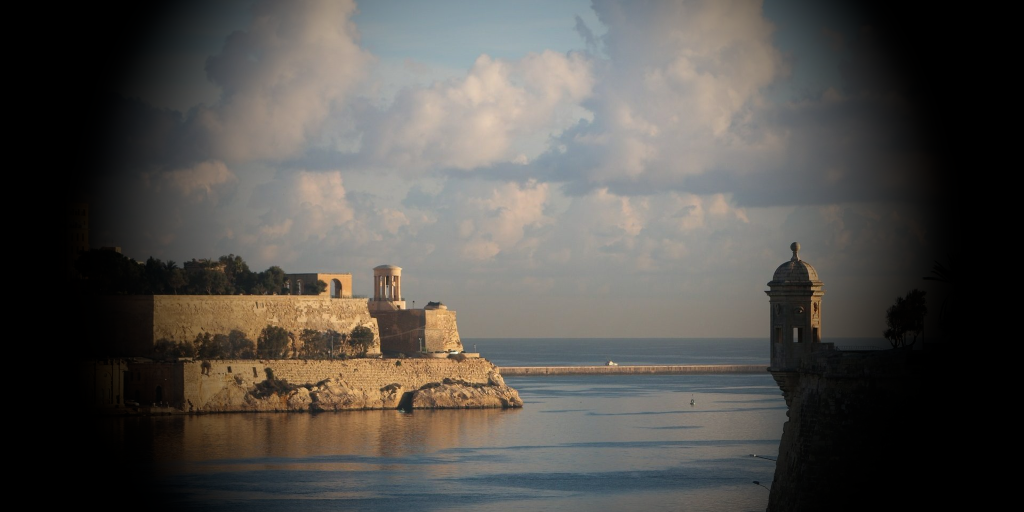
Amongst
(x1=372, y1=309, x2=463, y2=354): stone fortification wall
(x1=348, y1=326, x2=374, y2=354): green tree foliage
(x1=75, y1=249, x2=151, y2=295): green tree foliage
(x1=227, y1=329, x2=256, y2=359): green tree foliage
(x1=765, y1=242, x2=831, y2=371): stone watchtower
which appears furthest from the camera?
(x1=372, y1=309, x2=463, y2=354): stone fortification wall

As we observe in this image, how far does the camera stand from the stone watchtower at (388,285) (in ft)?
196

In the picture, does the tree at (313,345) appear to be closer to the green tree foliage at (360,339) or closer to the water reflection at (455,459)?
the green tree foliage at (360,339)

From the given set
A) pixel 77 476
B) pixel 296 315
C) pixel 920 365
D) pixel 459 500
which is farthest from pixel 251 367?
pixel 920 365

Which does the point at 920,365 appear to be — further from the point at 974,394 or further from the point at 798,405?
the point at 798,405

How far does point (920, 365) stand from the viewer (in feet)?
60.0

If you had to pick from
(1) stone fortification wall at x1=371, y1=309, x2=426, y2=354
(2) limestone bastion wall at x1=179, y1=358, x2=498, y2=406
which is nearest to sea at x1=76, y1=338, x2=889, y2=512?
(2) limestone bastion wall at x1=179, y1=358, x2=498, y2=406

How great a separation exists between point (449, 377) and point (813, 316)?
1257 inches

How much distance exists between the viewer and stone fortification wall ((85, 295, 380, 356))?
49.4 m

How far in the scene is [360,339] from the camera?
5459 cm

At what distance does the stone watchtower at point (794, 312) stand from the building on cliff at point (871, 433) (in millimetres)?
1550

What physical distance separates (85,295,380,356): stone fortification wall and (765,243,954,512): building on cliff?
35.1 metres

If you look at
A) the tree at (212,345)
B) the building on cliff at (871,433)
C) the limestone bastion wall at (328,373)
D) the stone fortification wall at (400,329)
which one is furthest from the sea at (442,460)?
the stone fortification wall at (400,329)

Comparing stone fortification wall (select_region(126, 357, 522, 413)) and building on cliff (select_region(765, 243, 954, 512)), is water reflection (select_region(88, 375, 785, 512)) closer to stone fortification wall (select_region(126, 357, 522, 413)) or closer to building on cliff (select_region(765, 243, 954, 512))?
stone fortification wall (select_region(126, 357, 522, 413))

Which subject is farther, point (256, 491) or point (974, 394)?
point (256, 491)
